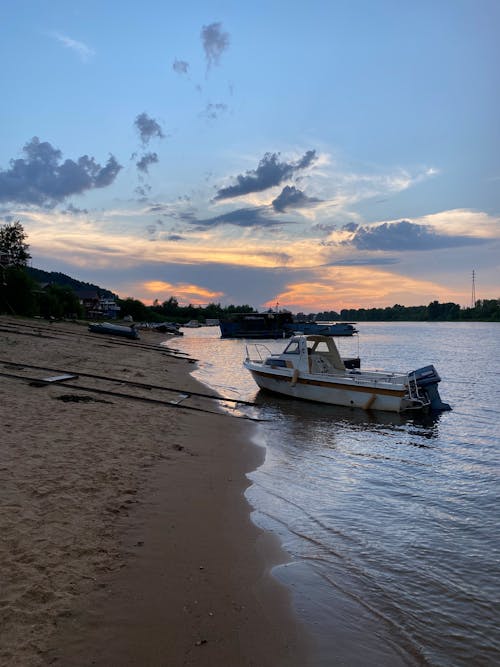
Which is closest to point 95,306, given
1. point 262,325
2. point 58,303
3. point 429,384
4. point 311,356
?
point 58,303

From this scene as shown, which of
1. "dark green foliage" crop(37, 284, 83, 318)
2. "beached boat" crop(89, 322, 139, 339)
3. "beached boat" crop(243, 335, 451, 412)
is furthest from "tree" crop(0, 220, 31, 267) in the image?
"beached boat" crop(243, 335, 451, 412)

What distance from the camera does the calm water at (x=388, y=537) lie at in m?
4.98

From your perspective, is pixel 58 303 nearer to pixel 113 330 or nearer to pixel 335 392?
pixel 113 330

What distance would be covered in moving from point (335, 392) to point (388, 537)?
550 inches

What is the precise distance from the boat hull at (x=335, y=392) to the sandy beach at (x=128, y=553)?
32.2ft

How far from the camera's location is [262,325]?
327 feet

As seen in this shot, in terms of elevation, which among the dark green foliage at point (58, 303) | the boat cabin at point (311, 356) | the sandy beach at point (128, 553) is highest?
the dark green foliage at point (58, 303)

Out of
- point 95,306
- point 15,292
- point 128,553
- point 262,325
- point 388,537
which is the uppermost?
point 95,306

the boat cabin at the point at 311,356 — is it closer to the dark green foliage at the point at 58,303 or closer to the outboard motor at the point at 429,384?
the outboard motor at the point at 429,384

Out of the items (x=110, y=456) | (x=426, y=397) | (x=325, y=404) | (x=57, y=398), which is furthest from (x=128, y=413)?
(x=426, y=397)

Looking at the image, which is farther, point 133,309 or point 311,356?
point 133,309

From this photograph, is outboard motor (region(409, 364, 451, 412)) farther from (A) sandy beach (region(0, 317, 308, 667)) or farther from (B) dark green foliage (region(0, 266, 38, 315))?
(B) dark green foliage (region(0, 266, 38, 315))

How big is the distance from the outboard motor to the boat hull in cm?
96

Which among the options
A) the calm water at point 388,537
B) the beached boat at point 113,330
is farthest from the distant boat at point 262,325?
the calm water at point 388,537
